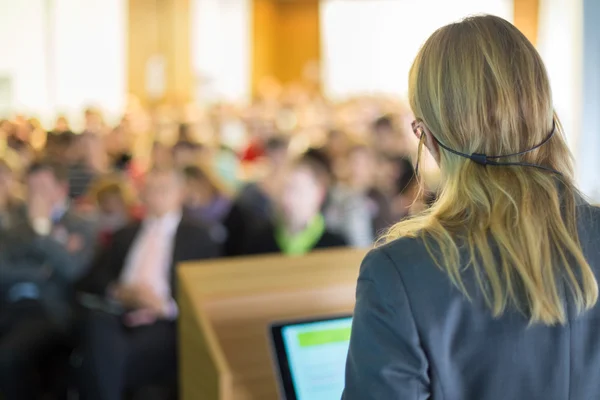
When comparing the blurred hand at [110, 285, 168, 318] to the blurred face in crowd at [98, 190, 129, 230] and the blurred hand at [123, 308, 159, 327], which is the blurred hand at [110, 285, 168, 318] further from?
the blurred face in crowd at [98, 190, 129, 230]

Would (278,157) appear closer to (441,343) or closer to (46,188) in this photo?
(46,188)

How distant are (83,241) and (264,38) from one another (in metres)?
11.4

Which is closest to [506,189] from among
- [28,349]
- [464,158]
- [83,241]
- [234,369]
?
[464,158]

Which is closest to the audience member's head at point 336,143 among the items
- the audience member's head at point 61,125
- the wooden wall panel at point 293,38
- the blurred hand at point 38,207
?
the audience member's head at point 61,125

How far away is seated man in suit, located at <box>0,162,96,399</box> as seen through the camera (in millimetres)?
2916

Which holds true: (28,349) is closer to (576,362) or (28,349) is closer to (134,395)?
(134,395)

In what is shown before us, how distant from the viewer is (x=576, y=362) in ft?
2.62

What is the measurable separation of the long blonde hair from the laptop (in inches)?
21.4

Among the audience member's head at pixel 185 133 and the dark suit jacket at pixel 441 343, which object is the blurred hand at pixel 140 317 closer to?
the dark suit jacket at pixel 441 343

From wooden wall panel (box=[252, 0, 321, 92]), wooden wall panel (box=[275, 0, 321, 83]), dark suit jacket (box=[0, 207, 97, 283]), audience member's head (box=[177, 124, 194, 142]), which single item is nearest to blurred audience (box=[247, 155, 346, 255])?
dark suit jacket (box=[0, 207, 97, 283])

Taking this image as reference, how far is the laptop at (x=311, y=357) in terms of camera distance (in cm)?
127

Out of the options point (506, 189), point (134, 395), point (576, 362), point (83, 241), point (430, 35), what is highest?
point (430, 35)

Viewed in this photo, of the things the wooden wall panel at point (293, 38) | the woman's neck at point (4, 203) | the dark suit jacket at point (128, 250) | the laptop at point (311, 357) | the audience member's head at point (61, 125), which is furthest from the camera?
the wooden wall panel at point (293, 38)

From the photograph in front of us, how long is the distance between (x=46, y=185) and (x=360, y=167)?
174 centimetres
